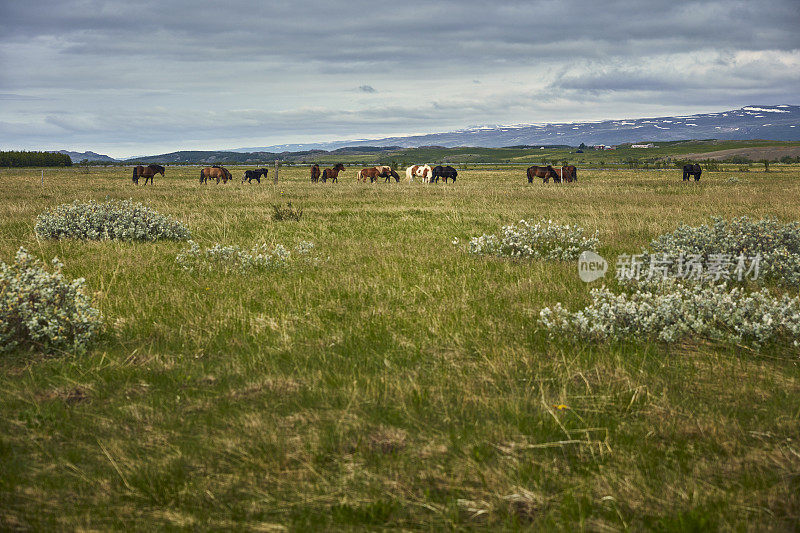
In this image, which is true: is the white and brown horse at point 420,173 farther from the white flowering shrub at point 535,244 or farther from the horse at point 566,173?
the white flowering shrub at point 535,244

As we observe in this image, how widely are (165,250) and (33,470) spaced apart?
356 inches

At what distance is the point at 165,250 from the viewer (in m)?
12.1

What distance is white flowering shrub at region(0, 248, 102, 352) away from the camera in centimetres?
579

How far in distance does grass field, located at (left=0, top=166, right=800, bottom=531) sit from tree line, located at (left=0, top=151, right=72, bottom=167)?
13930 cm

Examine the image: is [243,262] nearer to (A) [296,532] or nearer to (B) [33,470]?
(B) [33,470]

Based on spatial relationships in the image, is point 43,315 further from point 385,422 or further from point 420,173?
point 420,173

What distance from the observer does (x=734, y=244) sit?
10.1 meters

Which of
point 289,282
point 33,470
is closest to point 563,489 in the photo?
point 33,470

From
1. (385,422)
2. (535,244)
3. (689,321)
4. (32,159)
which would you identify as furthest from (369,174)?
(32,159)

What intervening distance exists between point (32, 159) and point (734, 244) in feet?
495

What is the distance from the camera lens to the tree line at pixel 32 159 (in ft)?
394

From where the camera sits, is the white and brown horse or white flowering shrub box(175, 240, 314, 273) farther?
the white and brown horse

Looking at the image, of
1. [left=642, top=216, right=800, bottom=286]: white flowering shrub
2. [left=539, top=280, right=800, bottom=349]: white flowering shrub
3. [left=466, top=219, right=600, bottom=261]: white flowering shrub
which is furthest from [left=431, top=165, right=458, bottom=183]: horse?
[left=539, top=280, right=800, bottom=349]: white flowering shrub

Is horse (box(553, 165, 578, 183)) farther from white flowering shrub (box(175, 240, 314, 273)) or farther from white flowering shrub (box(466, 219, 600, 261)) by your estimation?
white flowering shrub (box(175, 240, 314, 273))
